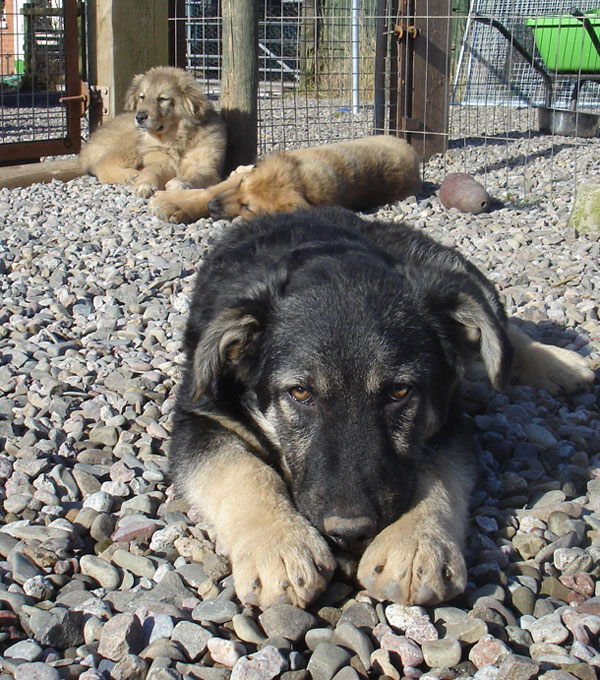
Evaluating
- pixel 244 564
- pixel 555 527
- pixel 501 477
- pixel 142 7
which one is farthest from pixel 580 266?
pixel 142 7

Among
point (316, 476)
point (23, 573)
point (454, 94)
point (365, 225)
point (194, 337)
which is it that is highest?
point (454, 94)

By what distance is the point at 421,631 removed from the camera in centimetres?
232

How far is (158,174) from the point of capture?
9586 mm

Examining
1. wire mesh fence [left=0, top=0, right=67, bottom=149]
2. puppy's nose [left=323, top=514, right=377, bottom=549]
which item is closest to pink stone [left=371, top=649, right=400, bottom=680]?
puppy's nose [left=323, top=514, right=377, bottom=549]

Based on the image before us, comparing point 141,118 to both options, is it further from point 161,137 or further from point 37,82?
point 37,82

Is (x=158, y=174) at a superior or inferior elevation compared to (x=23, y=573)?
superior

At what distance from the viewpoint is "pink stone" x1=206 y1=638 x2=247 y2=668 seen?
7.30 feet

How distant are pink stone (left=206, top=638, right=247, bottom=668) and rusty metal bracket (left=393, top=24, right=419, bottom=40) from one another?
9243mm

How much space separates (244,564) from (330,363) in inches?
28.2

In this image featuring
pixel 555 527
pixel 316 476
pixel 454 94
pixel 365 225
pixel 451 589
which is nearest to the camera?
pixel 451 589

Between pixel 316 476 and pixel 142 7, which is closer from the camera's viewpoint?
pixel 316 476

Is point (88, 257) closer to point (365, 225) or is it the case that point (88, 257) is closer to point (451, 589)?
point (365, 225)

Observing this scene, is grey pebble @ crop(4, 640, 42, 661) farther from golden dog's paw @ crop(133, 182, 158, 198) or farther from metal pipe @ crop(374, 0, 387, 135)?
metal pipe @ crop(374, 0, 387, 135)

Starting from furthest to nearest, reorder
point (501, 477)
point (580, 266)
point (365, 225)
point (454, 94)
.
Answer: point (454, 94), point (580, 266), point (365, 225), point (501, 477)
